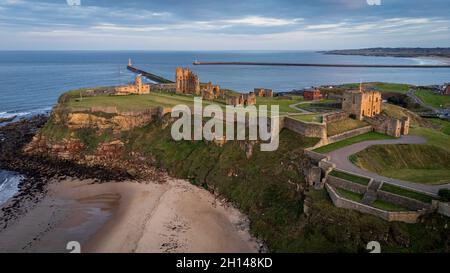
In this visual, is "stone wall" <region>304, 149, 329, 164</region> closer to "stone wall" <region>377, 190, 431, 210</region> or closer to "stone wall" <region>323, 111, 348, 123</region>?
"stone wall" <region>377, 190, 431, 210</region>

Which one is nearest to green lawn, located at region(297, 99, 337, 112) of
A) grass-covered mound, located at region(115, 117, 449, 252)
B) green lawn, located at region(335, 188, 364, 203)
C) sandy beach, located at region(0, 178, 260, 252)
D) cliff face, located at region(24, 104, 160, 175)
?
grass-covered mound, located at region(115, 117, 449, 252)

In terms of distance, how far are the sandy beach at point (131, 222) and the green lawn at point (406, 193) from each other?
34.0 ft

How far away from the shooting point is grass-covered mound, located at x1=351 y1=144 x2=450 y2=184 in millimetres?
33000

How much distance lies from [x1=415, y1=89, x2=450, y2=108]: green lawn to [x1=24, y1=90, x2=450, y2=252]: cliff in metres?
45.5

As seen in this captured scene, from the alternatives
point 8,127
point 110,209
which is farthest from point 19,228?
point 8,127

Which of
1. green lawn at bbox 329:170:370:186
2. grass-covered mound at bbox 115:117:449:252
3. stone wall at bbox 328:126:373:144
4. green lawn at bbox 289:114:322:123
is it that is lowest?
grass-covered mound at bbox 115:117:449:252

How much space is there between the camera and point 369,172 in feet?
104

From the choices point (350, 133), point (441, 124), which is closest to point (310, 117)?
point (350, 133)

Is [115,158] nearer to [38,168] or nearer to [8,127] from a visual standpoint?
[38,168]

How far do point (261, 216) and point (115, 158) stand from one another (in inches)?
966

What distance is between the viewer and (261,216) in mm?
32531

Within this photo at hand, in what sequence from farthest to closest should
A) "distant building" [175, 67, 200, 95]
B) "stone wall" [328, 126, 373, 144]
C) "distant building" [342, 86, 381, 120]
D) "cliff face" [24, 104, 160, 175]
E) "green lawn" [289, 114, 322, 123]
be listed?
"distant building" [175, 67, 200, 95] → "cliff face" [24, 104, 160, 175] → "distant building" [342, 86, 381, 120] → "green lawn" [289, 114, 322, 123] → "stone wall" [328, 126, 373, 144]

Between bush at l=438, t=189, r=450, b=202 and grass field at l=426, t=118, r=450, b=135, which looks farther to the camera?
grass field at l=426, t=118, r=450, b=135

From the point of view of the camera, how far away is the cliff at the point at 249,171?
82.7 feet
